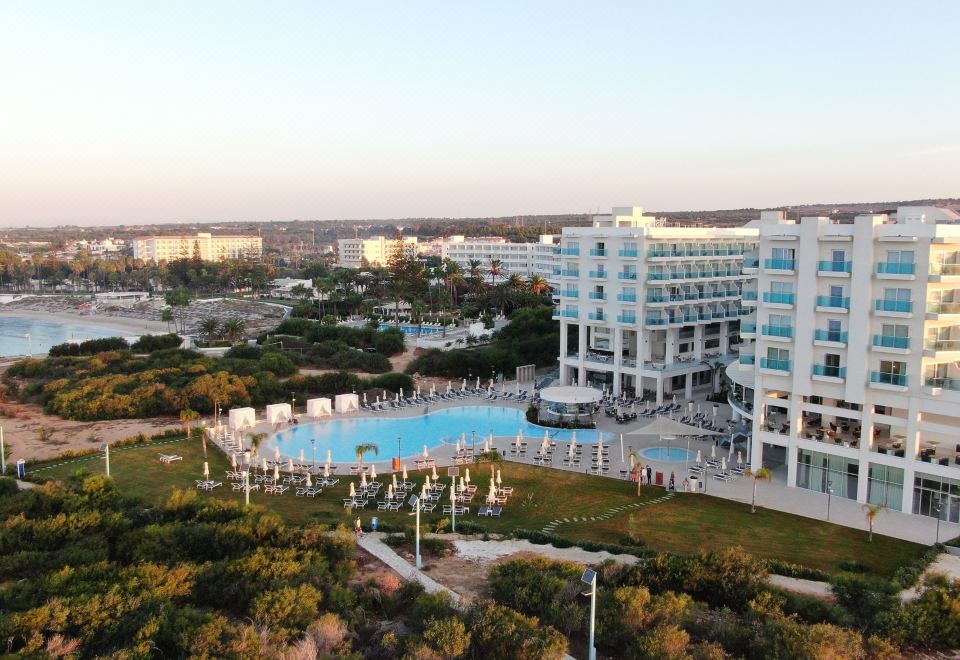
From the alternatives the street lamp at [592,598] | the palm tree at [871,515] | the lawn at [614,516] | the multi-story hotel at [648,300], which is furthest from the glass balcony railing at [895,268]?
the street lamp at [592,598]

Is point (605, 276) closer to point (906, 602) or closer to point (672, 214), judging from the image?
point (906, 602)

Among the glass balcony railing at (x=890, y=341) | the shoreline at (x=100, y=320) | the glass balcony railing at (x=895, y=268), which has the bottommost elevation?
the shoreline at (x=100, y=320)

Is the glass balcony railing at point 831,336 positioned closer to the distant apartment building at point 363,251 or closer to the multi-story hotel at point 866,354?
the multi-story hotel at point 866,354

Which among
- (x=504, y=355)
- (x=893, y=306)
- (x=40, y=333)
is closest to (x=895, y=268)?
(x=893, y=306)

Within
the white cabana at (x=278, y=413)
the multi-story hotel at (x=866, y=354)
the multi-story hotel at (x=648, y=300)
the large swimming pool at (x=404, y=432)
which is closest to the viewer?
the multi-story hotel at (x=866, y=354)

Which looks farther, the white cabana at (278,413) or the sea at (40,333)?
the sea at (40,333)
